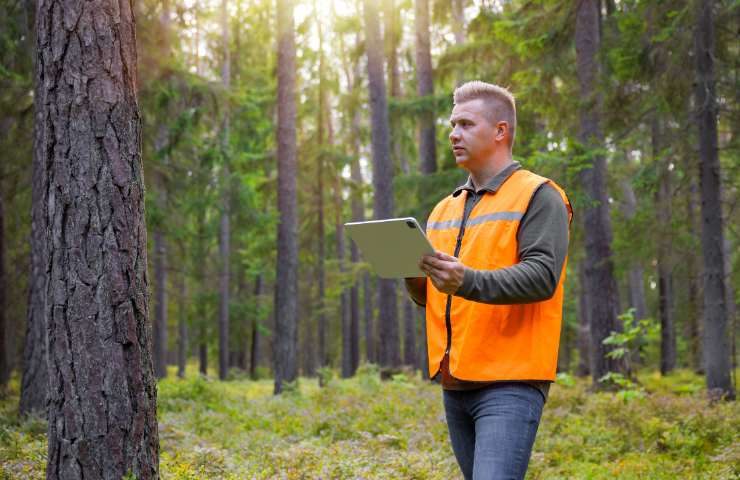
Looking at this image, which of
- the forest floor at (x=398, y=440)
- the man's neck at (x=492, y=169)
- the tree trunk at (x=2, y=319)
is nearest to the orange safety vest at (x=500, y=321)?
the man's neck at (x=492, y=169)

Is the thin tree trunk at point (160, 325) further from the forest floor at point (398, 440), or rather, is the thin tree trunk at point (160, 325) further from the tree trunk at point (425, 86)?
the forest floor at point (398, 440)

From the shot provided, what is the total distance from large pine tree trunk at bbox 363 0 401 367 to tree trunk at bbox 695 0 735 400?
25.4 feet

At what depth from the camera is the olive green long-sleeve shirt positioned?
2885 mm

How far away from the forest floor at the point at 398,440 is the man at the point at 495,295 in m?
3.04

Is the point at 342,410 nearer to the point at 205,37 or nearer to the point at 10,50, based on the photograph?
the point at 10,50

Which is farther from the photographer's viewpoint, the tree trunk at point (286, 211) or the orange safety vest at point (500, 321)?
the tree trunk at point (286, 211)

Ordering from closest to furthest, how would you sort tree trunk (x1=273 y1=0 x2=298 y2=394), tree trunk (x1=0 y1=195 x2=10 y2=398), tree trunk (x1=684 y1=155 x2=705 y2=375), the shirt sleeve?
the shirt sleeve < tree trunk (x1=684 y1=155 x2=705 y2=375) < tree trunk (x1=0 y1=195 x2=10 y2=398) < tree trunk (x1=273 y1=0 x2=298 y2=394)

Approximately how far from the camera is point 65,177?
4172mm

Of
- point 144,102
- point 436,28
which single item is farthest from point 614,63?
point 436,28

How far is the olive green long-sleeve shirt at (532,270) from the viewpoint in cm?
288

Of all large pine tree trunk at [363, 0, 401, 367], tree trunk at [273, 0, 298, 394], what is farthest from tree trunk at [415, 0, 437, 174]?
tree trunk at [273, 0, 298, 394]

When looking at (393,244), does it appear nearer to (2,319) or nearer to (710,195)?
(710,195)

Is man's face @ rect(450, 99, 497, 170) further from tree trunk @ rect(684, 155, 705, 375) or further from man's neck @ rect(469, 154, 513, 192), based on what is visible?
tree trunk @ rect(684, 155, 705, 375)

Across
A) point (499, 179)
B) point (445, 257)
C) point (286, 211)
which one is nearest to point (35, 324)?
point (286, 211)
